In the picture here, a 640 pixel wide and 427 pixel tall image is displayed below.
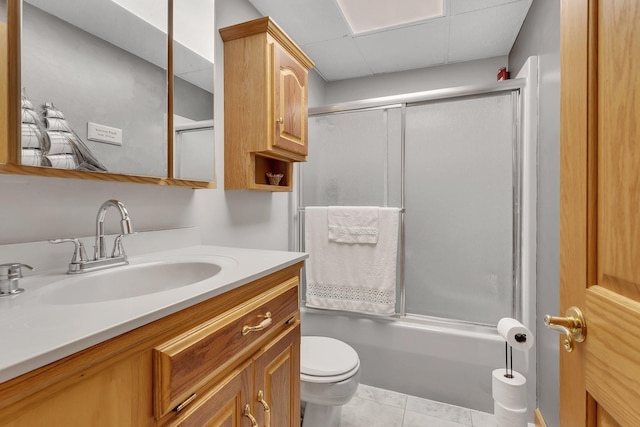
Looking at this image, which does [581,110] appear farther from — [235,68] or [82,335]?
[235,68]

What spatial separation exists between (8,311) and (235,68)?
1286 millimetres

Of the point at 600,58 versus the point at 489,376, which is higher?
the point at 600,58

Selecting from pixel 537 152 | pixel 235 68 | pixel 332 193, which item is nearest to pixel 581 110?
pixel 537 152

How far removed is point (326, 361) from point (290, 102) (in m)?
1.31

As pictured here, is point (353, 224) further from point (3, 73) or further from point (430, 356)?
point (3, 73)

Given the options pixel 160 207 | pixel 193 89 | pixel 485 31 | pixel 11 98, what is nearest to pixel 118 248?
pixel 160 207

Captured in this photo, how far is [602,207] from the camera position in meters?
0.49

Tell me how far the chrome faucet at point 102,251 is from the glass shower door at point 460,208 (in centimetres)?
158

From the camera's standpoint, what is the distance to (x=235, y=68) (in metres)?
1.47

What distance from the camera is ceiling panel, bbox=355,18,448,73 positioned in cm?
201

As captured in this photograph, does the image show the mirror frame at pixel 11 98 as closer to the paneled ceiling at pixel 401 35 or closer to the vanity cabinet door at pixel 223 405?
the vanity cabinet door at pixel 223 405

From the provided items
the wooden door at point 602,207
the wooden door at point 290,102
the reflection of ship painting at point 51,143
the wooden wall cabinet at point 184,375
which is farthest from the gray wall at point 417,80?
the reflection of ship painting at point 51,143

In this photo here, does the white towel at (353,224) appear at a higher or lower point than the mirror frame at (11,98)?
lower

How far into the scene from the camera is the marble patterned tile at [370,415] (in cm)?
161
